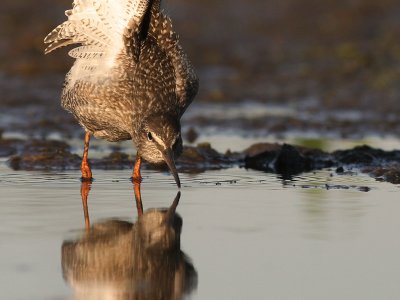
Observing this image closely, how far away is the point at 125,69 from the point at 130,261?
3.30 m

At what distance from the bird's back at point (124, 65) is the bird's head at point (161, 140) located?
0.36m

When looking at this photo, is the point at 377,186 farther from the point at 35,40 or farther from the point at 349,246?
the point at 35,40

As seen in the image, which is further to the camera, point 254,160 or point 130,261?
point 254,160

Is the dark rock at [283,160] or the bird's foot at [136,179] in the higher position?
the dark rock at [283,160]

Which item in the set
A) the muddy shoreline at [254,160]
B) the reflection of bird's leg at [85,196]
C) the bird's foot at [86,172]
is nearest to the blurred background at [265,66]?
the muddy shoreline at [254,160]

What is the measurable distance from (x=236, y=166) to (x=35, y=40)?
9.16 meters

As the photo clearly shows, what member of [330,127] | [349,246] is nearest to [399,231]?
[349,246]

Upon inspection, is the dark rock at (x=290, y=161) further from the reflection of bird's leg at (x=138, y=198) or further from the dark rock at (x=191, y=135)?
the dark rock at (x=191, y=135)

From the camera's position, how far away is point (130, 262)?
6.32 meters

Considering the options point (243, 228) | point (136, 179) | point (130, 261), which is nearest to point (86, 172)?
point (136, 179)

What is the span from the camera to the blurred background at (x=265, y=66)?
1434 centimetres

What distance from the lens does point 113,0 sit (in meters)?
9.29

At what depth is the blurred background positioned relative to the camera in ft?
47.1

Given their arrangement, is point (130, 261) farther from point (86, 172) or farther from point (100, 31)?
point (100, 31)
